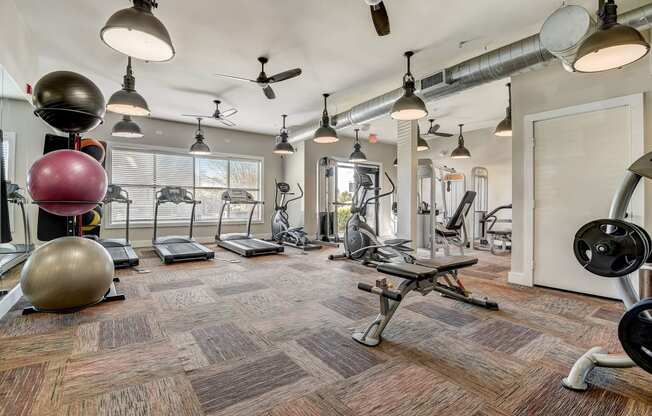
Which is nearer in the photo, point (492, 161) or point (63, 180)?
point (63, 180)

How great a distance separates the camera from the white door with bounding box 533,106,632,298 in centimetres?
348

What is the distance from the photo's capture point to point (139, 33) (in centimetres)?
244

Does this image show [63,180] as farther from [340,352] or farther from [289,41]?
[289,41]

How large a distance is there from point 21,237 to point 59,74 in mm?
2256

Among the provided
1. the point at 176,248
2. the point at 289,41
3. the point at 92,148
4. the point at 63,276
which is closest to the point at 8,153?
the point at 92,148

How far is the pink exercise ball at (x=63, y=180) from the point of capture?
2.07 m

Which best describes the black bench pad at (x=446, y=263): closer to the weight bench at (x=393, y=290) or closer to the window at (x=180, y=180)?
the weight bench at (x=393, y=290)

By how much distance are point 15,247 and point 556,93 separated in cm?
648

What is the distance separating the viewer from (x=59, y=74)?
88.7 inches

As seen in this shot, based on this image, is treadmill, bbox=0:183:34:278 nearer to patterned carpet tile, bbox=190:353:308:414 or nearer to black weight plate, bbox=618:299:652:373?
patterned carpet tile, bbox=190:353:308:414

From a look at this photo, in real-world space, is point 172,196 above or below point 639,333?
above

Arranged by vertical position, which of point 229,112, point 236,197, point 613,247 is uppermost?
point 229,112

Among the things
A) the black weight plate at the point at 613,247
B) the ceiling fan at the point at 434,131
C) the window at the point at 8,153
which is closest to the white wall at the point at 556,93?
the black weight plate at the point at 613,247

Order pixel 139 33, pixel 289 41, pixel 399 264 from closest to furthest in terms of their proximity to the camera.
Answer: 1. pixel 139 33
2. pixel 399 264
3. pixel 289 41
